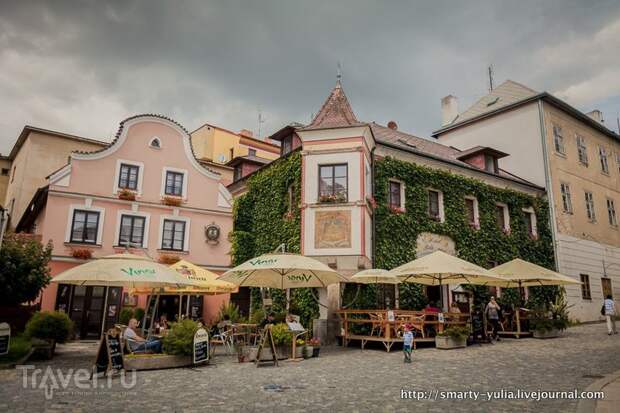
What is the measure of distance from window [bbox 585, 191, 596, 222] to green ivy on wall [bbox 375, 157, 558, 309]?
4.23 meters

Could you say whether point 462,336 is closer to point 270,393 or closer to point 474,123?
point 270,393

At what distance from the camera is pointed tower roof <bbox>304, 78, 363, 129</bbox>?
20312mm

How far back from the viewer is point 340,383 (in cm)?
899

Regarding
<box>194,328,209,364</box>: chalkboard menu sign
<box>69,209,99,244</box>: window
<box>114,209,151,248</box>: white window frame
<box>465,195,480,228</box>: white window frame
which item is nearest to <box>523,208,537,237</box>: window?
<box>465,195,480,228</box>: white window frame

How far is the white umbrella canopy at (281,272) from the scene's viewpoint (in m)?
13.4

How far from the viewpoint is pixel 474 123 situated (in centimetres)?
3189

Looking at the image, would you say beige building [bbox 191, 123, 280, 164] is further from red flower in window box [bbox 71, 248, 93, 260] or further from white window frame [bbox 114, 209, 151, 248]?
red flower in window box [bbox 71, 248, 93, 260]

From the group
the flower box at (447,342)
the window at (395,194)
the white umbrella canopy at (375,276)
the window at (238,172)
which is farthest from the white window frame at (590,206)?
the window at (238,172)

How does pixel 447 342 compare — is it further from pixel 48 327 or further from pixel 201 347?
pixel 48 327

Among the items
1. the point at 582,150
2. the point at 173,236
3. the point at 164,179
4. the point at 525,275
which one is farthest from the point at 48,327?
the point at 582,150

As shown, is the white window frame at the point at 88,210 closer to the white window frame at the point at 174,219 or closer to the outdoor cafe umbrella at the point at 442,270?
the white window frame at the point at 174,219

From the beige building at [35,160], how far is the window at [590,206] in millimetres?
32935

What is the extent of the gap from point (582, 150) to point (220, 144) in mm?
26647

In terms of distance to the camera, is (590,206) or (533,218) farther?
(590,206)
